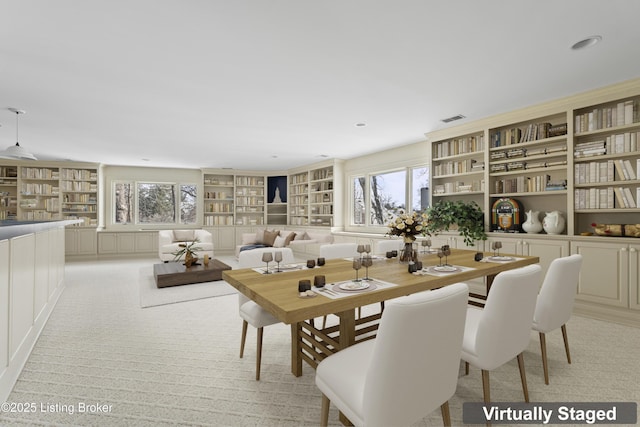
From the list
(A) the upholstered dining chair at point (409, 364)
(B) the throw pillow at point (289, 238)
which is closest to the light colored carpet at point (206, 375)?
(A) the upholstered dining chair at point (409, 364)

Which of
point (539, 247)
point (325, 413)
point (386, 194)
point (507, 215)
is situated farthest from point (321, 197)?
point (325, 413)

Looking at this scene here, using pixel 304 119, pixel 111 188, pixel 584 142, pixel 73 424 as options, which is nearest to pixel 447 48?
pixel 304 119

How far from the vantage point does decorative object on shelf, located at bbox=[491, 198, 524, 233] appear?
168 inches

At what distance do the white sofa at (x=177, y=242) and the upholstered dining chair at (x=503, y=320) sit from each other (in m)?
6.26

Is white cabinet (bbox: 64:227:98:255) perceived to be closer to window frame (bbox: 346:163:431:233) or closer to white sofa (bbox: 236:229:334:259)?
white sofa (bbox: 236:229:334:259)

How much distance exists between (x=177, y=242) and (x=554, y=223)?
7704 millimetres

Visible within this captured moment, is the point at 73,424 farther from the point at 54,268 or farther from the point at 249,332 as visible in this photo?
the point at 54,268

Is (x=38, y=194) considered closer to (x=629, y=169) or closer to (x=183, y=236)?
(x=183, y=236)

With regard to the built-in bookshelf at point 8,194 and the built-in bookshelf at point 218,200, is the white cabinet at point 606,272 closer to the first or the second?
the built-in bookshelf at point 218,200

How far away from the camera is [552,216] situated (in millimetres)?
3828

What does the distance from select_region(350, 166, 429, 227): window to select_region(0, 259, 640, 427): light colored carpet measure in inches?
125

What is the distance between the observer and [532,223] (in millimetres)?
4047

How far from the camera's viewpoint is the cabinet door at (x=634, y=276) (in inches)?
125

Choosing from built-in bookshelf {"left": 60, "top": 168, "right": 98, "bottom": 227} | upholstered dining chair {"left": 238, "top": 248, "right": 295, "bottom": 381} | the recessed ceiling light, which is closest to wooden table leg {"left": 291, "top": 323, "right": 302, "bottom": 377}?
upholstered dining chair {"left": 238, "top": 248, "right": 295, "bottom": 381}
